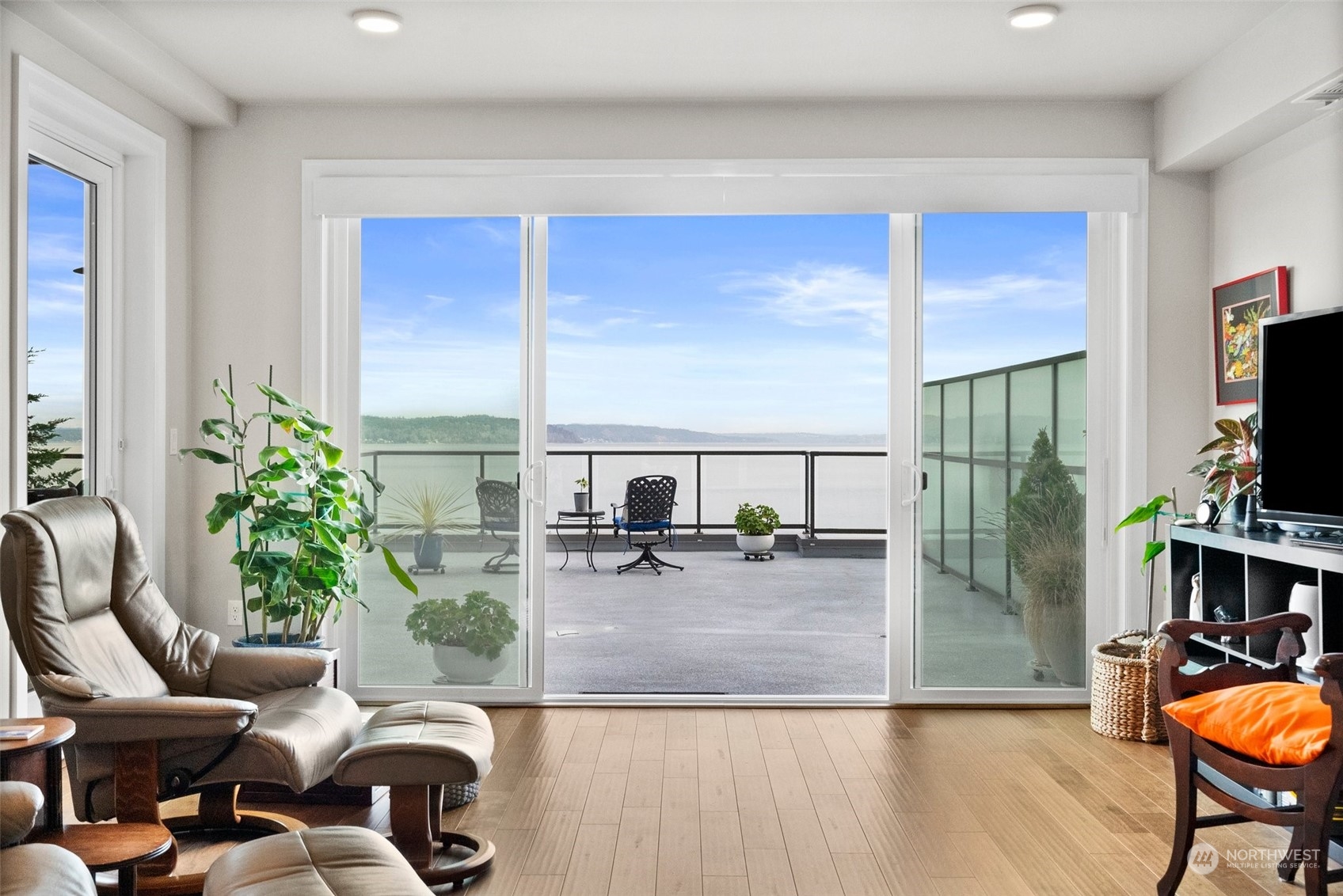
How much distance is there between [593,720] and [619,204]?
2115mm

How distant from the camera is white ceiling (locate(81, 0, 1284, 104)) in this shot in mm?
3236

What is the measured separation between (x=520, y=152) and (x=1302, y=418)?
9.87 ft

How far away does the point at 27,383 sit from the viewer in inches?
128

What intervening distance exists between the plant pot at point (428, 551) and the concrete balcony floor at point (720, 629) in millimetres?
37

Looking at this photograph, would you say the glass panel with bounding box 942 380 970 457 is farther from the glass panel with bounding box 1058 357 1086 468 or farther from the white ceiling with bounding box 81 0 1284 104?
the white ceiling with bounding box 81 0 1284 104

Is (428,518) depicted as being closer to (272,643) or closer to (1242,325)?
(272,643)

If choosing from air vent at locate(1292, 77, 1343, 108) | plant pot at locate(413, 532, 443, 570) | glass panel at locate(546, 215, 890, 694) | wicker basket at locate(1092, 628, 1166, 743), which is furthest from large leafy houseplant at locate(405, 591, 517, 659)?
glass panel at locate(546, 215, 890, 694)

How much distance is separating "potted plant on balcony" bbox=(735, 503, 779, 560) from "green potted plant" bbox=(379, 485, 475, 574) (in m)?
5.36

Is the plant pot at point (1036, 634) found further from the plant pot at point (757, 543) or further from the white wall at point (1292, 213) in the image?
the plant pot at point (757, 543)

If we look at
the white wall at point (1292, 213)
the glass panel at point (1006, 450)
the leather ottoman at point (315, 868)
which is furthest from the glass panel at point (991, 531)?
the leather ottoman at point (315, 868)

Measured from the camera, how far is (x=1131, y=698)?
3.72m

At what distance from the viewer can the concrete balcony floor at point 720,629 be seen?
424cm

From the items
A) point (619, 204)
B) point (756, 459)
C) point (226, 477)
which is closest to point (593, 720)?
point (226, 477)

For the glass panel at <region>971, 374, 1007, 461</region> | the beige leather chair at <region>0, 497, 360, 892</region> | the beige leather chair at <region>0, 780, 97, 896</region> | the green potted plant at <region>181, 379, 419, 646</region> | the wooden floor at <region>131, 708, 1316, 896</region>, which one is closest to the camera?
the beige leather chair at <region>0, 780, 97, 896</region>
